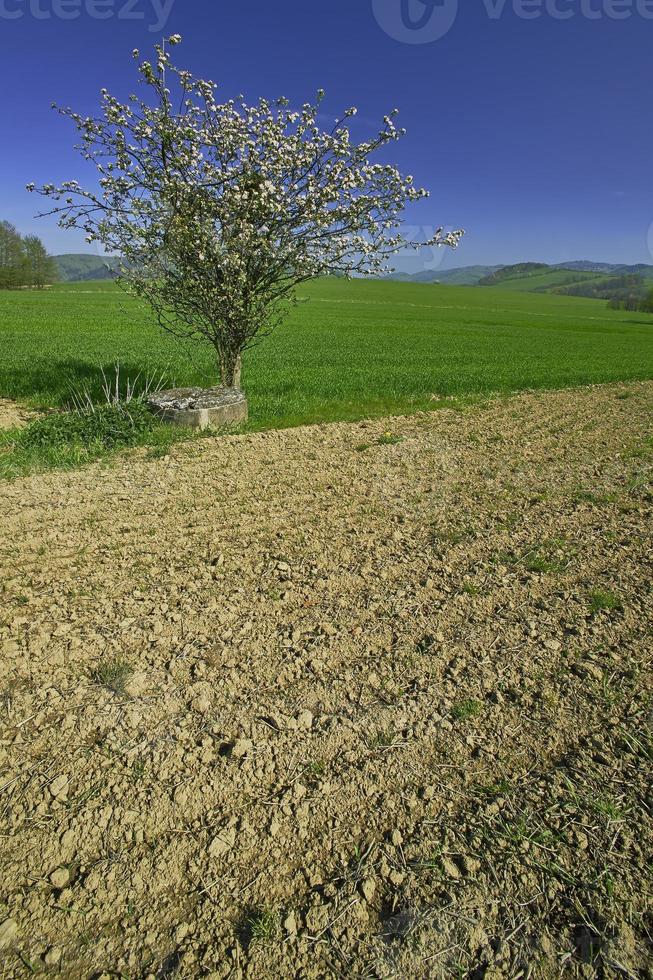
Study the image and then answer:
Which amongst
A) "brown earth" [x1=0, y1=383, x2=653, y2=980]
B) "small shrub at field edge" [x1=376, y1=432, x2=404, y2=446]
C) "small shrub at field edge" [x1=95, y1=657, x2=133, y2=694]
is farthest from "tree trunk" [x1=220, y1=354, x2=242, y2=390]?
"small shrub at field edge" [x1=95, y1=657, x2=133, y2=694]

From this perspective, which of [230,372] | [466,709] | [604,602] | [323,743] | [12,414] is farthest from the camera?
[230,372]

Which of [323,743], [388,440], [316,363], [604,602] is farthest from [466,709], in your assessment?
[316,363]

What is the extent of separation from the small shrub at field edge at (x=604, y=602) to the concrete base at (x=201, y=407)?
7081 millimetres

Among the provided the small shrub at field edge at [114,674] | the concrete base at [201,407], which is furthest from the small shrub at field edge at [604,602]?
the concrete base at [201,407]

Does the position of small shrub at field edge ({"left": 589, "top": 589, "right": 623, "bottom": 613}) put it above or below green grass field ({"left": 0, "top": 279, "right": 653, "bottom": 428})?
below

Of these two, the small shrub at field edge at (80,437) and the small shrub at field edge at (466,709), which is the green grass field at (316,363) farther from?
the small shrub at field edge at (466,709)

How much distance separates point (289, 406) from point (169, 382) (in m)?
4.30

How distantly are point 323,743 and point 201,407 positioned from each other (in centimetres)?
754

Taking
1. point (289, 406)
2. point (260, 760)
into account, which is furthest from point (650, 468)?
point (260, 760)

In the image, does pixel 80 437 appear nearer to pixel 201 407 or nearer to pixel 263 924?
pixel 201 407

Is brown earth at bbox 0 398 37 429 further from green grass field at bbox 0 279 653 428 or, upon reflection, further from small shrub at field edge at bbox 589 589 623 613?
small shrub at field edge at bbox 589 589 623 613

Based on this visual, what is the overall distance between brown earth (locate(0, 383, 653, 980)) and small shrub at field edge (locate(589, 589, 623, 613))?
0.02m

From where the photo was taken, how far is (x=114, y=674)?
12.0 ft

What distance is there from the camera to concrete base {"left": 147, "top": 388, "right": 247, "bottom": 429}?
959cm
